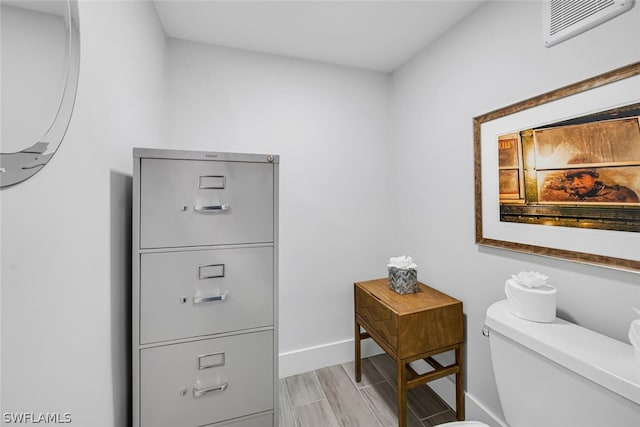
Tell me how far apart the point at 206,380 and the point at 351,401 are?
1041mm

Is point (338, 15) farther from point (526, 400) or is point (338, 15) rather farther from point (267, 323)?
point (526, 400)

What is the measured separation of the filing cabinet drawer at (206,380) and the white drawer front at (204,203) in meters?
0.46

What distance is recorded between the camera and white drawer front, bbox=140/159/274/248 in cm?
112

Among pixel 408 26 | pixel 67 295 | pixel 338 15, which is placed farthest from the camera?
pixel 408 26

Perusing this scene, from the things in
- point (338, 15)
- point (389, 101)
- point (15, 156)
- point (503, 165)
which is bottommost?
point (15, 156)

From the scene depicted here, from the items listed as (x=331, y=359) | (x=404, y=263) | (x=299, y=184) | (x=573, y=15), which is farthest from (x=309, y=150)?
(x=331, y=359)

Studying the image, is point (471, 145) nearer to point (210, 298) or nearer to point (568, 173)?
point (568, 173)

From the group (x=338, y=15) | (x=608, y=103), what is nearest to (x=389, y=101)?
(x=338, y=15)

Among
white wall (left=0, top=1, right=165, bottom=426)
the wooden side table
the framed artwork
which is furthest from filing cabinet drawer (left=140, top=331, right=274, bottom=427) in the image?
the framed artwork

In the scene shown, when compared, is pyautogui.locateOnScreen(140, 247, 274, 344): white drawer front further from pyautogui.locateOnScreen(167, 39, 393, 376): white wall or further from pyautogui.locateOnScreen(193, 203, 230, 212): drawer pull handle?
pyautogui.locateOnScreen(167, 39, 393, 376): white wall

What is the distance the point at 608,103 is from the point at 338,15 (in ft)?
4.47

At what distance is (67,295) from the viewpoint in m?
0.76

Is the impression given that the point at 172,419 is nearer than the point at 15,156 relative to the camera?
No

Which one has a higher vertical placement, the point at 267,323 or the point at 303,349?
the point at 267,323
